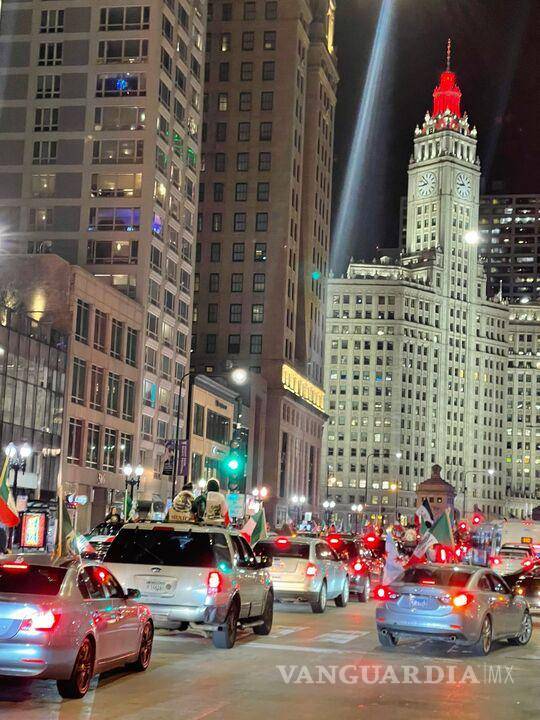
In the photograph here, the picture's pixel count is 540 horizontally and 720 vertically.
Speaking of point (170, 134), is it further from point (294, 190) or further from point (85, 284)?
point (294, 190)

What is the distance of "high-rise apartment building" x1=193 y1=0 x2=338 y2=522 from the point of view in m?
114

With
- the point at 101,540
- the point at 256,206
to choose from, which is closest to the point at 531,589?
the point at 101,540

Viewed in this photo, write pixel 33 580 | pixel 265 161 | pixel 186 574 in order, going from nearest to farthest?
pixel 33 580 < pixel 186 574 < pixel 265 161

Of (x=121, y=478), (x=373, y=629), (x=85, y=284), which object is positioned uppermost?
(x=85, y=284)

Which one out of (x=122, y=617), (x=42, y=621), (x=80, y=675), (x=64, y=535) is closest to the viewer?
(x=42, y=621)

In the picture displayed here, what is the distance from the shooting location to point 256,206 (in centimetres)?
11569

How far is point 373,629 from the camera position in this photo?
22.9 m

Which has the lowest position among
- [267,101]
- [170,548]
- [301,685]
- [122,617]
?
[301,685]

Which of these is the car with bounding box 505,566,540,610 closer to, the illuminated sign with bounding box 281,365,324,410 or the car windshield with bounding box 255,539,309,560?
the car windshield with bounding box 255,539,309,560

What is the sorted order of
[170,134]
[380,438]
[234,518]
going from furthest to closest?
[380,438] < [170,134] < [234,518]

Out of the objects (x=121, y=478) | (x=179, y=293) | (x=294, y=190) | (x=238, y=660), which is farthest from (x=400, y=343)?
(x=238, y=660)

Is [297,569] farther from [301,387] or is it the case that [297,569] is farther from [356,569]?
[301,387]

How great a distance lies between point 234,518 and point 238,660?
43796 mm

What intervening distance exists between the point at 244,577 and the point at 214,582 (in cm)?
148
